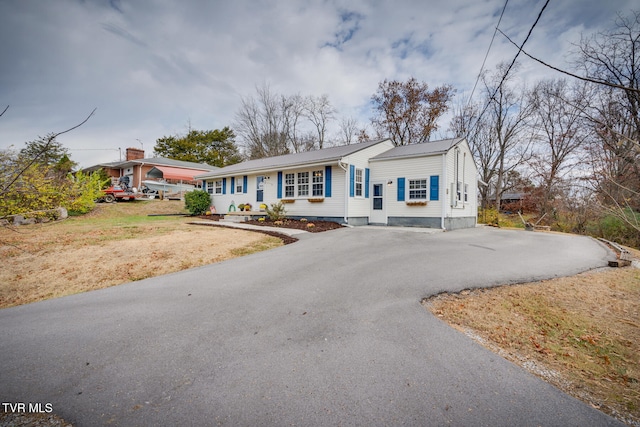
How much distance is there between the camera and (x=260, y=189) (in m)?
16.7

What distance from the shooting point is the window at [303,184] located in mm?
14609

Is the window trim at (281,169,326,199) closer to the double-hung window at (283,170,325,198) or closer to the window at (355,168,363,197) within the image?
the double-hung window at (283,170,325,198)

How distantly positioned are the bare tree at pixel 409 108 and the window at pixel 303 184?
45.3 ft

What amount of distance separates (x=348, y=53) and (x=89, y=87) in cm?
992

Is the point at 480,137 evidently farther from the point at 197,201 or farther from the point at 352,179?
the point at 197,201

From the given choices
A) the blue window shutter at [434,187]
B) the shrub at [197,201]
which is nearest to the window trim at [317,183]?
the blue window shutter at [434,187]

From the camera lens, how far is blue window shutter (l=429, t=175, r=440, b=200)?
41.8 ft

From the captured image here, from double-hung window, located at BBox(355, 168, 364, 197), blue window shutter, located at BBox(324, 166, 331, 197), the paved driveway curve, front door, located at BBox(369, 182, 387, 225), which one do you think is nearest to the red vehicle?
blue window shutter, located at BBox(324, 166, 331, 197)

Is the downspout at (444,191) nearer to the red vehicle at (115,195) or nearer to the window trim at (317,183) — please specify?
the window trim at (317,183)

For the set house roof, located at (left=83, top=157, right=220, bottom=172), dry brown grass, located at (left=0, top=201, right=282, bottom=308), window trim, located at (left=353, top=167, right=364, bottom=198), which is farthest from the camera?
house roof, located at (left=83, top=157, right=220, bottom=172)

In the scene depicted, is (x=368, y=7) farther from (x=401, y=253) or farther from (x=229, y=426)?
(x=229, y=426)

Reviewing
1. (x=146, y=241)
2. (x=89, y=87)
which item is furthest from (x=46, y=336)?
(x=146, y=241)

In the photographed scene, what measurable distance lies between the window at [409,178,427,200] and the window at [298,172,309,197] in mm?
5322

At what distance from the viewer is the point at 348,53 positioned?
11.3m
